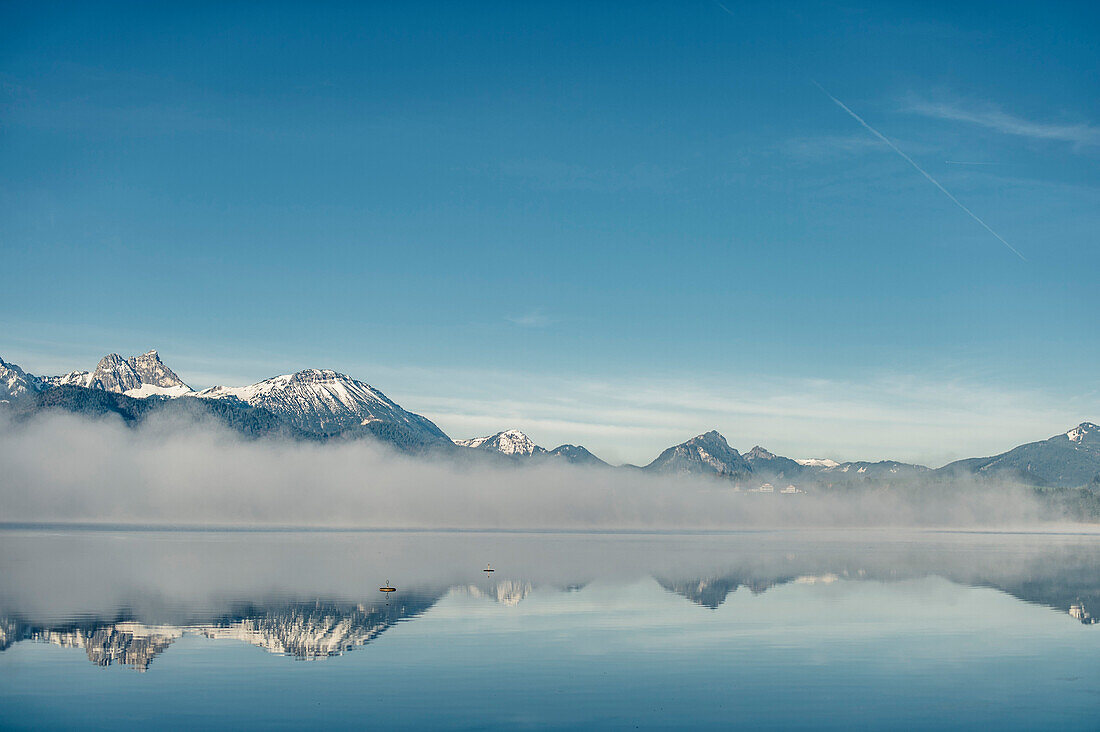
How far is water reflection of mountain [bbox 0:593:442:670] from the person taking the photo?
48.2 meters

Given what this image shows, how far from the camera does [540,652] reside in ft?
163

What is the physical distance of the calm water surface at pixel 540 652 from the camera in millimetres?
35594

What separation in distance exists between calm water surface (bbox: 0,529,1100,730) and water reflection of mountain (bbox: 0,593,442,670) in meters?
0.20

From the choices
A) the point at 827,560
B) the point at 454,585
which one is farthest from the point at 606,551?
the point at 454,585

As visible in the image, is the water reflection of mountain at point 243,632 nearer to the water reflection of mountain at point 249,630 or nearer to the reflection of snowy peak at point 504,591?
the water reflection of mountain at point 249,630

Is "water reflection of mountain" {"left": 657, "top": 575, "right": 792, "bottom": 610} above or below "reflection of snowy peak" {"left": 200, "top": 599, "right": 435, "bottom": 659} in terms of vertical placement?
below

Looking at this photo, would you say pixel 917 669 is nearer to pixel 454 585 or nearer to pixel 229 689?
pixel 229 689

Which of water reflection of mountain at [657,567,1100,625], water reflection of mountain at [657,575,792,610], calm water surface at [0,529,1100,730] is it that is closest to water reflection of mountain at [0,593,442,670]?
calm water surface at [0,529,1100,730]

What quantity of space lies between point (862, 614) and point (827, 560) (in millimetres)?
73498

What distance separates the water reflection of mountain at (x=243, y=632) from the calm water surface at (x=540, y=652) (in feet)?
0.67

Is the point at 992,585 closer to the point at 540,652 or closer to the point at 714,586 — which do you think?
Answer: the point at 714,586

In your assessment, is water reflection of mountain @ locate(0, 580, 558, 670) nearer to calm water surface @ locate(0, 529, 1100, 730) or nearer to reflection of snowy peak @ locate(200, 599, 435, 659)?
reflection of snowy peak @ locate(200, 599, 435, 659)

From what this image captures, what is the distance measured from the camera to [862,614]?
226 ft

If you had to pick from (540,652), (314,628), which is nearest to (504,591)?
(314,628)
